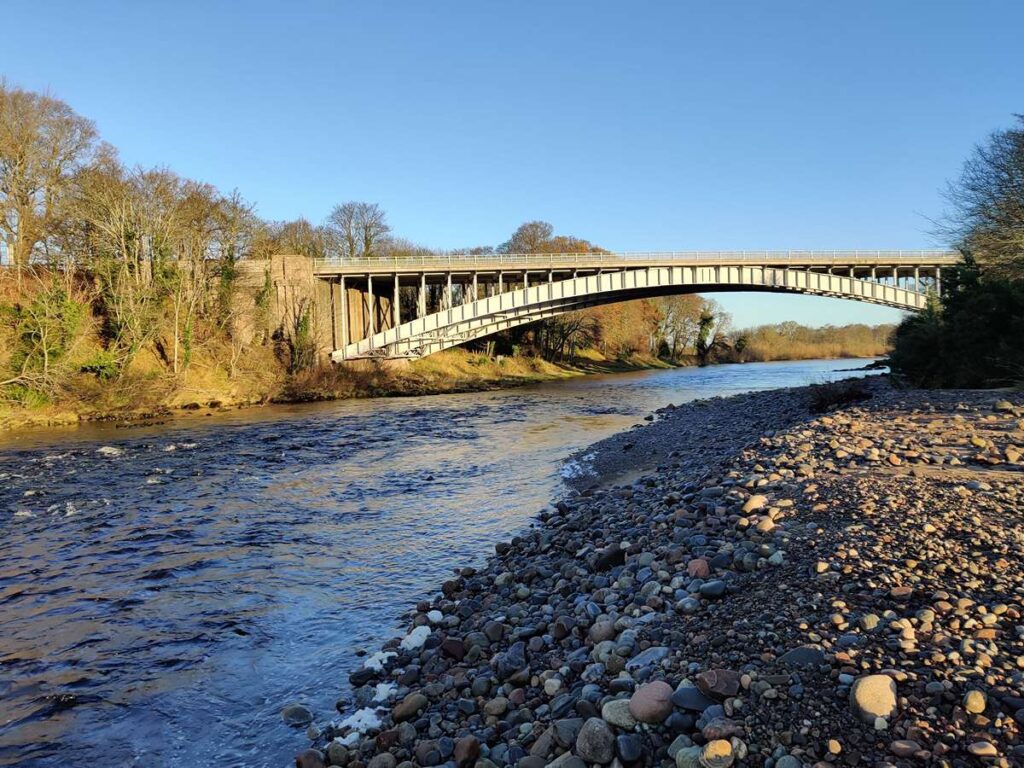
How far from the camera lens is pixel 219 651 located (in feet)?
21.3

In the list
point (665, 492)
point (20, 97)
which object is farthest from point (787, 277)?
point (20, 97)

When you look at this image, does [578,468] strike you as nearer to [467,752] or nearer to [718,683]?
[467,752]

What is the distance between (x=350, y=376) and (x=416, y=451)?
24688 millimetres

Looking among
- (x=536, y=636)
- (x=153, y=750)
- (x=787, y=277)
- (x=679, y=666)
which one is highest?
(x=787, y=277)

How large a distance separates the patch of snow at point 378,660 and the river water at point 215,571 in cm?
32

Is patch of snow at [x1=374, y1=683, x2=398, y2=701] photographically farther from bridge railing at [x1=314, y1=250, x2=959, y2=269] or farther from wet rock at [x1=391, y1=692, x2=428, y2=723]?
bridge railing at [x1=314, y1=250, x2=959, y2=269]

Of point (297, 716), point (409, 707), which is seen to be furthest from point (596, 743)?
point (297, 716)

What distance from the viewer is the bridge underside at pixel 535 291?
4669 cm

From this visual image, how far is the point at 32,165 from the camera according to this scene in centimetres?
3884

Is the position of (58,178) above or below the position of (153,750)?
above

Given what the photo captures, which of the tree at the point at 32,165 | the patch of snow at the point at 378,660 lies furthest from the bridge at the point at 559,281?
the patch of snow at the point at 378,660

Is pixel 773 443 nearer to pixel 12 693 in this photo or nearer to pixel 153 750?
pixel 153 750

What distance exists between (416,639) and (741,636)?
10.7ft

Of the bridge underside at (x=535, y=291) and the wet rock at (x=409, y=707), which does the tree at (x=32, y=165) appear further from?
the wet rock at (x=409, y=707)
